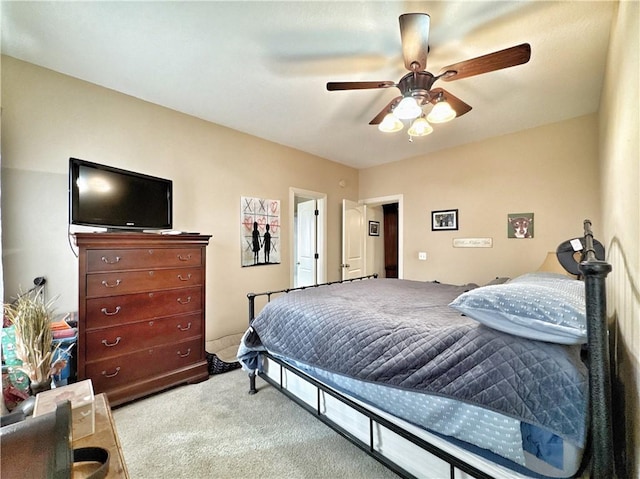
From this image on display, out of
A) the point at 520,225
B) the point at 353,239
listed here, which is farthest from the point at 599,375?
the point at 353,239

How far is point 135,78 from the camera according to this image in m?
2.29

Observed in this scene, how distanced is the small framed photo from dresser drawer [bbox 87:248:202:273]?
10.6ft

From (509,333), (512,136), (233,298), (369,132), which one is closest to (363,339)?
(509,333)

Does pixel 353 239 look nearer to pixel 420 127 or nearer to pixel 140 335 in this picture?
pixel 420 127

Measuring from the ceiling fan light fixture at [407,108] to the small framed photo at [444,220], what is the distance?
7.81 ft

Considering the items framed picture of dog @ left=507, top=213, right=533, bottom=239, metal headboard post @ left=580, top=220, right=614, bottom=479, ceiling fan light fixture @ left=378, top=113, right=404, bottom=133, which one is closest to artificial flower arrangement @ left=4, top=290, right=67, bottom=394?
metal headboard post @ left=580, top=220, right=614, bottom=479

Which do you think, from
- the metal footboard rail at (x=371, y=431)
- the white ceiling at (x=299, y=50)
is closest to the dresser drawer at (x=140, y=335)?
the metal footboard rail at (x=371, y=431)

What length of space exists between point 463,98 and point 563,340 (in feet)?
7.83

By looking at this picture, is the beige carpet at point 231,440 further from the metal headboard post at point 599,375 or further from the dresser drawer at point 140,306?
the metal headboard post at point 599,375

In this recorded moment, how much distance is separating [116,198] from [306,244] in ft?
9.32

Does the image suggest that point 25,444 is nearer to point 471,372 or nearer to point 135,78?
point 471,372

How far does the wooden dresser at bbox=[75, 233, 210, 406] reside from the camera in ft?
6.42

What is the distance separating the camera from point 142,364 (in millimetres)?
2205

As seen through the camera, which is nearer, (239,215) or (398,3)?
(398,3)
